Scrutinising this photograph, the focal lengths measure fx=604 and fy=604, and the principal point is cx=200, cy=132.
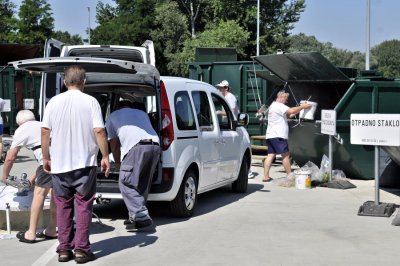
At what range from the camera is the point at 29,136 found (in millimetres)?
6965

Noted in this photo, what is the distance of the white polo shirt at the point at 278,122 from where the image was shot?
11812 mm

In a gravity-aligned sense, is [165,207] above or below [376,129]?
below

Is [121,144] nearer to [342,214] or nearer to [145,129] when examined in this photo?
[145,129]

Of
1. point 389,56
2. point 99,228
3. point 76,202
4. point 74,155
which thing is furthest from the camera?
point 389,56

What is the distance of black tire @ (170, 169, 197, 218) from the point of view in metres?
8.02

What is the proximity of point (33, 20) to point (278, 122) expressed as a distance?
41958 mm

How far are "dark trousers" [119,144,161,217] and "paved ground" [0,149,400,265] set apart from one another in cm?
40

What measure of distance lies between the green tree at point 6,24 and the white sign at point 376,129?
43.9 m

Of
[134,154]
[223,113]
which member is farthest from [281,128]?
[134,154]

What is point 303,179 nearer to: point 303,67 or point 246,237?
point 303,67

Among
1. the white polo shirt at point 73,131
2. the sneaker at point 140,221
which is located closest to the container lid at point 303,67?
the sneaker at point 140,221

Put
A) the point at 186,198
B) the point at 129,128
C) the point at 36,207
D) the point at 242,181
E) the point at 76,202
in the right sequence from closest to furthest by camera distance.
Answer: the point at 76,202, the point at 36,207, the point at 129,128, the point at 186,198, the point at 242,181

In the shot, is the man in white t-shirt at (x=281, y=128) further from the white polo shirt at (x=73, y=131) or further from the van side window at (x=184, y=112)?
the white polo shirt at (x=73, y=131)

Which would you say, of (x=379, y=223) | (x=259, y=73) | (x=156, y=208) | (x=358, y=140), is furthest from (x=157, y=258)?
(x=259, y=73)
